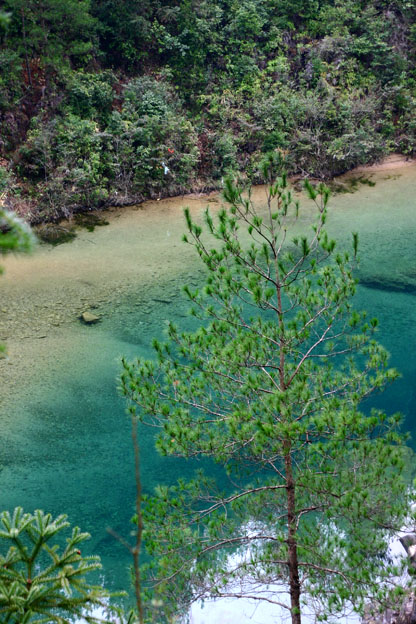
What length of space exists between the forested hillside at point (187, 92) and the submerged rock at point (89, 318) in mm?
3736

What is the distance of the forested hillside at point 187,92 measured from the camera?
42.4 feet

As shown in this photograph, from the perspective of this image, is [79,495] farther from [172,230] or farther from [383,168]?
[383,168]

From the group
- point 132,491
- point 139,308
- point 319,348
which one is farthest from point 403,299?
point 132,491

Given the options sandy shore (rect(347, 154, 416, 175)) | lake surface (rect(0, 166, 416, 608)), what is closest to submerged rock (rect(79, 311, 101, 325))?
lake surface (rect(0, 166, 416, 608))

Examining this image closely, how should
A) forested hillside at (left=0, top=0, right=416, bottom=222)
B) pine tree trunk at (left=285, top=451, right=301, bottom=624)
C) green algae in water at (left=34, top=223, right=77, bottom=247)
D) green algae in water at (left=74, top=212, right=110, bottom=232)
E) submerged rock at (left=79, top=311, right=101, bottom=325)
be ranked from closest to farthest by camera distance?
pine tree trunk at (left=285, top=451, right=301, bottom=624) < submerged rock at (left=79, top=311, right=101, bottom=325) < green algae in water at (left=34, top=223, right=77, bottom=247) < green algae in water at (left=74, top=212, right=110, bottom=232) < forested hillside at (left=0, top=0, right=416, bottom=222)

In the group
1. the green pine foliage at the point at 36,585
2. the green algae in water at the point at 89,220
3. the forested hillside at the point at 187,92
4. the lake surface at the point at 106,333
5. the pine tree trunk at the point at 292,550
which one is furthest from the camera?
the forested hillside at the point at 187,92

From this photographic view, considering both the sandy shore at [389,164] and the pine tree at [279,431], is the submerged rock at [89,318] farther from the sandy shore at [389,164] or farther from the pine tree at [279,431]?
the sandy shore at [389,164]

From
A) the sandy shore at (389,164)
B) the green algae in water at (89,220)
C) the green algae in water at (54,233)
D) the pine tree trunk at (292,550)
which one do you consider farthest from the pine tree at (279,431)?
the sandy shore at (389,164)

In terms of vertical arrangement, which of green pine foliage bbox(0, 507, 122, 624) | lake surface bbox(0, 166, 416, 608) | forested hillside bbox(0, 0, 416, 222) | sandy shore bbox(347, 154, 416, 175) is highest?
forested hillside bbox(0, 0, 416, 222)

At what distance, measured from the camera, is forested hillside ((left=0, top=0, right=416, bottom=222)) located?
42.4ft

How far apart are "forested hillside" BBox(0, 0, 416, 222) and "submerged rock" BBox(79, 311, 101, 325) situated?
374 centimetres

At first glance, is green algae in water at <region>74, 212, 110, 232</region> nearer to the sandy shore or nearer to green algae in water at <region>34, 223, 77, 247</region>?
green algae in water at <region>34, 223, 77, 247</region>

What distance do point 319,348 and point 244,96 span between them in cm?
856

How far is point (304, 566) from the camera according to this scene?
14.5ft
